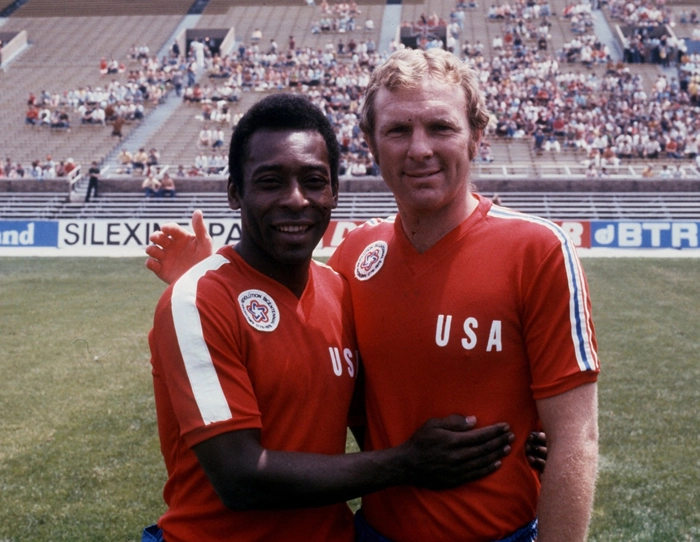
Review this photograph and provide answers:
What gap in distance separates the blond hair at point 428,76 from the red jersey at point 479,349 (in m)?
0.38

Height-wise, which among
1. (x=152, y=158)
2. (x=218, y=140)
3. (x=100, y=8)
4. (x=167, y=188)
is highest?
(x=100, y=8)

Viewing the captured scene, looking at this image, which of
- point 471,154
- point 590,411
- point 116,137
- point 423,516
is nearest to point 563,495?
point 590,411

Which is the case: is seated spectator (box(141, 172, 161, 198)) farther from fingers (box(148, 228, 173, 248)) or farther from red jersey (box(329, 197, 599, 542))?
red jersey (box(329, 197, 599, 542))

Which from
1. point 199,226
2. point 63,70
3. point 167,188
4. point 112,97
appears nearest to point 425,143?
point 199,226

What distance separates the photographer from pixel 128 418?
27.3ft

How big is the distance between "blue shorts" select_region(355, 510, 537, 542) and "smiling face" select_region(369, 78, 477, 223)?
111cm

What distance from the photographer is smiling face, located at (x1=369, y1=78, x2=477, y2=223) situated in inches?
112

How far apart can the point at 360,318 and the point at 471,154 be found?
0.73m

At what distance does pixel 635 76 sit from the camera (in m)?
36.8

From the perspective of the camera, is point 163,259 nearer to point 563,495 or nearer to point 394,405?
point 394,405

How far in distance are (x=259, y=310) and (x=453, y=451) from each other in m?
0.81

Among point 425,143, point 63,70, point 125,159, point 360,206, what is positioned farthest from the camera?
point 63,70

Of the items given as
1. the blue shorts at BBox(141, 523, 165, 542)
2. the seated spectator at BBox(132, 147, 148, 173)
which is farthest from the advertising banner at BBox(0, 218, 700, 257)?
the blue shorts at BBox(141, 523, 165, 542)

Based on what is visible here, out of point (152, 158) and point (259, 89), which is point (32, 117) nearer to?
point (152, 158)
